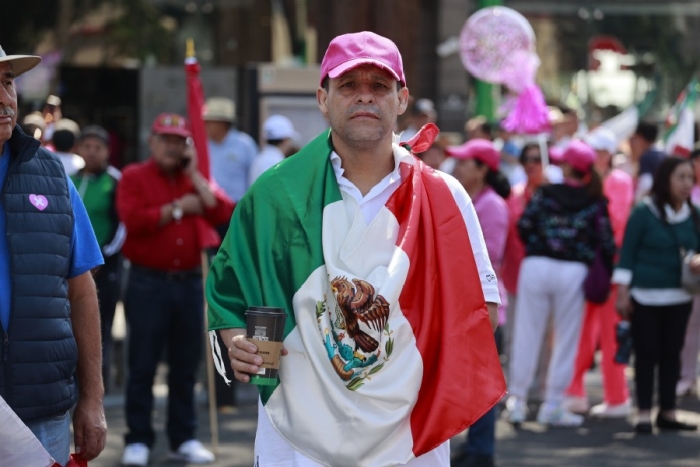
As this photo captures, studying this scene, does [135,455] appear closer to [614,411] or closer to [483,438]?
[483,438]

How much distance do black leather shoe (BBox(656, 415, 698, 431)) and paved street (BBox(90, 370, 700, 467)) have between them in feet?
0.47

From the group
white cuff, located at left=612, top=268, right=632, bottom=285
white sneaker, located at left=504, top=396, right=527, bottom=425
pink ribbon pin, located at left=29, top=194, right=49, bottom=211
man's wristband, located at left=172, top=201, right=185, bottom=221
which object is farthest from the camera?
white sneaker, located at left=504, top=396, right=527, bottom=425

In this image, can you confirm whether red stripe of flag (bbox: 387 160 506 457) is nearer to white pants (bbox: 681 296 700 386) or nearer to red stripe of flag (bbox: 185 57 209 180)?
red stripe of flag (bbox: 185 57 209 180)

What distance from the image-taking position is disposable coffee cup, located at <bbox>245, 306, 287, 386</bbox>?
4422 mm

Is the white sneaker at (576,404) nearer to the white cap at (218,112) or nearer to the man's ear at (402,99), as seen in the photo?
the white cap at (218,112)

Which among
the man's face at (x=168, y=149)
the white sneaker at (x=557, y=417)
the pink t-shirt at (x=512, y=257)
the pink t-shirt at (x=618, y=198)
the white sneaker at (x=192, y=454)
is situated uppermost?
the man's face at (x=168, y=149)

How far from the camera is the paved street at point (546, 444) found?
30.3 ft

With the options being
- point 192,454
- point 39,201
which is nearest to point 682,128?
point 192,454

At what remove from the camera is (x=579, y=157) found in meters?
10.6

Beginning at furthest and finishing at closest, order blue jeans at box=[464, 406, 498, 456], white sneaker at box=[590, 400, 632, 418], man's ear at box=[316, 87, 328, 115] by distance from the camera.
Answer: white sneaker at box=[590, 400, 632, 418] → blue jeans at box=[464, 406, 498, 456] → man's ear at box=[316, 87, 328, 115]

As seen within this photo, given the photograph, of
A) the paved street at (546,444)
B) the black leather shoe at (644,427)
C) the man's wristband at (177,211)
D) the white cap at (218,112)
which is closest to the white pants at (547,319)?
the paved street at (546,444)

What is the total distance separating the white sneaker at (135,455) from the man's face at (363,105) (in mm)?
4616

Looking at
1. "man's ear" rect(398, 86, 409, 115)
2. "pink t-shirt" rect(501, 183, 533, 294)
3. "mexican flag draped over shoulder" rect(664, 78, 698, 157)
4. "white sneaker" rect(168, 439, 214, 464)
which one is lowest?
"white sneaker" rect(168, 439, 214, 464)

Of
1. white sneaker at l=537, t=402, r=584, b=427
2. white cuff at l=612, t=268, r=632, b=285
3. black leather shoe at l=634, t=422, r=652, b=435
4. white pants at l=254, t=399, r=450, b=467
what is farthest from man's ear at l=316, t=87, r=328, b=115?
white sneaker at l=537, t=402, r=584, b=427
